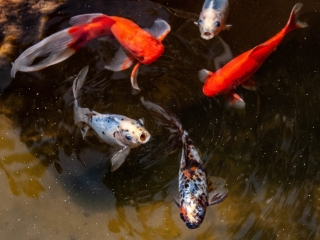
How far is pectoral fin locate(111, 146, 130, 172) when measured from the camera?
3449mm

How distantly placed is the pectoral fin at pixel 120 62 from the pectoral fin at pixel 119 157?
0.74 metres

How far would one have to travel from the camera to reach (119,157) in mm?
3557

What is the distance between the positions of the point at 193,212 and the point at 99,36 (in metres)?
1.73

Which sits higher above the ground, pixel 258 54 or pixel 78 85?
pixel 258 54

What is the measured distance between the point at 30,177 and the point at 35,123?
0.50 m

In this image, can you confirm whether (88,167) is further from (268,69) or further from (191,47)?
(268,69)

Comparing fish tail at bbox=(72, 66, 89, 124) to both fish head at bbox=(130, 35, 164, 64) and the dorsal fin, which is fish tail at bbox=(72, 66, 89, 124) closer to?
the dorsal fin

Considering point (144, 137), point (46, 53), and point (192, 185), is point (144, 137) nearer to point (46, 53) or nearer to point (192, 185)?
point (192, 185)

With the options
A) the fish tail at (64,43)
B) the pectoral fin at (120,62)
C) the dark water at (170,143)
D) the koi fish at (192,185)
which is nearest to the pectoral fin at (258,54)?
the dark water at (170,143)

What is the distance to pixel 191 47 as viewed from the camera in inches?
157

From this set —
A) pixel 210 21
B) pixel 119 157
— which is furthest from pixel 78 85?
pixel 210 21

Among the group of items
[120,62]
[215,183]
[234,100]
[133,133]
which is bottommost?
[215,183]

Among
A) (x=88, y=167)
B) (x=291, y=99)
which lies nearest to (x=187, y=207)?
(x=88, y=167)

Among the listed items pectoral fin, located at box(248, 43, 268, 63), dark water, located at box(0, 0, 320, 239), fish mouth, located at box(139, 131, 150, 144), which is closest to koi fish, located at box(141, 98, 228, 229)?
dark water, located at box(0, 0, 320, 239)
